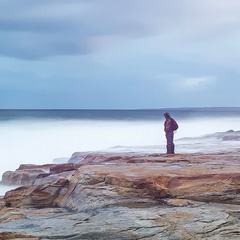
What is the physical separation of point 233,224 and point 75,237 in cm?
230

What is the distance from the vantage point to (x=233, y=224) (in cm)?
712

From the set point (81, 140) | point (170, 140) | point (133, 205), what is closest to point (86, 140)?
point (81, 140)

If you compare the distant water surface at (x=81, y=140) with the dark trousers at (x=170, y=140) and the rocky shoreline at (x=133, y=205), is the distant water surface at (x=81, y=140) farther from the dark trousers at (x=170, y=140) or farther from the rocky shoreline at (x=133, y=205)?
the rocky shoreline at (x=133, y=205)

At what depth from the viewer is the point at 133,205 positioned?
8.58 meters

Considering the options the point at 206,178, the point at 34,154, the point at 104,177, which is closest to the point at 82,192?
the point at 104,177

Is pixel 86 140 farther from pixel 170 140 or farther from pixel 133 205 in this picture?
pixel 133 205

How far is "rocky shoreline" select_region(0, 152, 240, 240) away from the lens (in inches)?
269

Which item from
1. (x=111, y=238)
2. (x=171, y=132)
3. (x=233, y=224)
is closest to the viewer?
(x=111, y=238)

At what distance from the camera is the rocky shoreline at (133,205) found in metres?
6.84

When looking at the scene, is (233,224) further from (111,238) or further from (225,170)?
(225,170)

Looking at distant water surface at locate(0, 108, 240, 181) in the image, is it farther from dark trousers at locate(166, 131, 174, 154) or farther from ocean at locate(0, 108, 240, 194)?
dark trousers at locate(166, 131, 174, 154)

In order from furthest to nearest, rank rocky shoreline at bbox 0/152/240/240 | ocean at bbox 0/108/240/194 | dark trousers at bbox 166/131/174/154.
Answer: ocean at bbox 0/108/240/194 < dark trousers at bbox 166/131/174/154 < rocky shoreline at bbox 0/152/240/240

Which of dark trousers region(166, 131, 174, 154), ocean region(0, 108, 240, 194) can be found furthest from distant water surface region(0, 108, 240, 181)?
dark trousers region(166, 131, 174, 154)

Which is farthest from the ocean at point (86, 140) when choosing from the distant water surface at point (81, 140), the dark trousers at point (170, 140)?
the dark trousers at point (170, 140)
